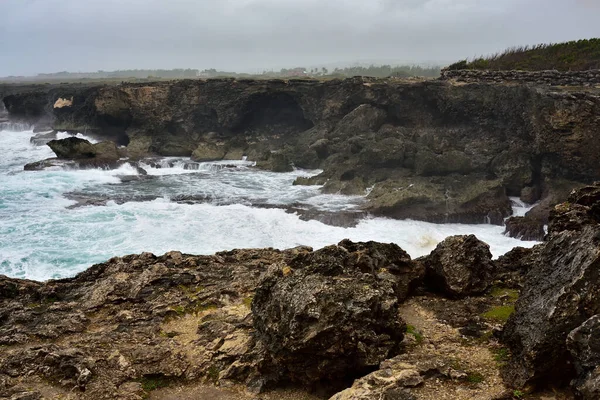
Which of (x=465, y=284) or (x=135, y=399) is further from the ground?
(x=465, y=284)

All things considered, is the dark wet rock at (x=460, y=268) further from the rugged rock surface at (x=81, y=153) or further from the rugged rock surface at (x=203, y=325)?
the rugged rock surface at (x=81, y=153)

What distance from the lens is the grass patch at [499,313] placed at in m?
11.2

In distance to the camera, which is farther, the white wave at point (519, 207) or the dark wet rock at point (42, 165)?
the dark wet rock at point (42, 165)

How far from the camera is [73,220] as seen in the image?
29.5 meters

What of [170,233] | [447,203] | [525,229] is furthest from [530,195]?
[170,233]

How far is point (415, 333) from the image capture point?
10914 millimetres

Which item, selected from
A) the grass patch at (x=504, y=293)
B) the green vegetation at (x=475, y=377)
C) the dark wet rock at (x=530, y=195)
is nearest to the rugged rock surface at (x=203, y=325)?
the green vegetation at (x=475, y=377)

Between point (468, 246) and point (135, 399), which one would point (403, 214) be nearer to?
point (468, 246)

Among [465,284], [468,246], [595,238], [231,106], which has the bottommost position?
[465,284]

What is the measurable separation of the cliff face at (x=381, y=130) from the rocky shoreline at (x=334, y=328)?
62.0 ft

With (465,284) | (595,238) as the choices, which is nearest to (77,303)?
(465,284)

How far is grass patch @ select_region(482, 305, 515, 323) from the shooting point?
1124 cm

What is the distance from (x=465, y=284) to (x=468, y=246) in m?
1.40

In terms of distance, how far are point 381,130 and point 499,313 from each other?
3348cm
